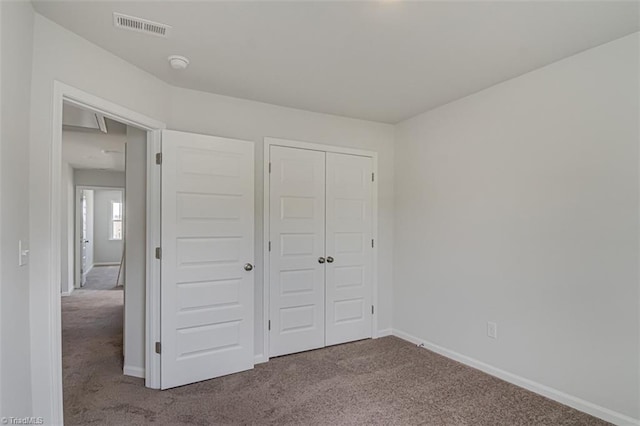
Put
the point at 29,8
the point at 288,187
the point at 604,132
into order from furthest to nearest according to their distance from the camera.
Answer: the point at 288,187
the point at 604,132
the point at 29,8

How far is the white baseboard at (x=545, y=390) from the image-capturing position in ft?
7.21

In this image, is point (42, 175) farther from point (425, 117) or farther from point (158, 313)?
point (425, 117)

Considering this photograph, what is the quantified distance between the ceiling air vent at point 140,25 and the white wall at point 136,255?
105 centimetres

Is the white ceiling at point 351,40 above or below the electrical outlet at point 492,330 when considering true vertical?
above

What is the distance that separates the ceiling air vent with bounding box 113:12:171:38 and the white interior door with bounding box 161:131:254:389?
847 millimetres

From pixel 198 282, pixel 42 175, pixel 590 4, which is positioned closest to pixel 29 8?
pixel 42 175

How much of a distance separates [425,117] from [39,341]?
12.0ft

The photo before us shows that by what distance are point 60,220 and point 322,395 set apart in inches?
85.1

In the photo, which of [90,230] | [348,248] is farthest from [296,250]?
[90,230]

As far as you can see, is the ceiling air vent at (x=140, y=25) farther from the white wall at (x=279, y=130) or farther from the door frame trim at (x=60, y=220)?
the white wall at (x=279, y=130)

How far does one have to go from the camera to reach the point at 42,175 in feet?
6.37

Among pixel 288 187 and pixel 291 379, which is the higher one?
pixel 288 187

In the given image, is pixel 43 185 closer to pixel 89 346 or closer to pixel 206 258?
pixel 206 258

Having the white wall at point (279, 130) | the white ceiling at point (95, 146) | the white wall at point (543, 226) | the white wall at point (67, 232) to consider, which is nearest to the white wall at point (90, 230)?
the white wall at point (67, 232)
